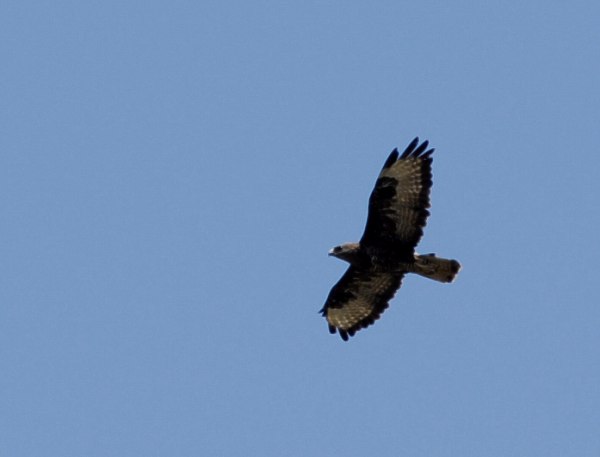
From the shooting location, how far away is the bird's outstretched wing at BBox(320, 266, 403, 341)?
19859 mm

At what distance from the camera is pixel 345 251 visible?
19094 mm

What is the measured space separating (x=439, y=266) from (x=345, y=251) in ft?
4.45

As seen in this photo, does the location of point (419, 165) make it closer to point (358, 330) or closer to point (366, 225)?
point (366, 225)

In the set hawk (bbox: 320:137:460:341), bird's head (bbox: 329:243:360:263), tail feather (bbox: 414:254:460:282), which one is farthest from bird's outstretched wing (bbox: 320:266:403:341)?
tail feather (bbox: 414:254:460:282)

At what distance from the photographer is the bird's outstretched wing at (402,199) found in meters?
18.3

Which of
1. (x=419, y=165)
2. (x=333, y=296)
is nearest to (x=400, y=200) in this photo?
(x=419, y=165)

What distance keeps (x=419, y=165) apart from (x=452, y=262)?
139 centimetres

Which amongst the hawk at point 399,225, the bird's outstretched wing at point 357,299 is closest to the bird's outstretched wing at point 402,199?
the hawk at point 399,225

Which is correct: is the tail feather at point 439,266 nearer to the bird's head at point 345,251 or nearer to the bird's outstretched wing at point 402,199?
the bird's outstretched wing at point 402,199

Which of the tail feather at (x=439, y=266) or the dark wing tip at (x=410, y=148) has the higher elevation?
the dark wing tip at (x=410, y=148)

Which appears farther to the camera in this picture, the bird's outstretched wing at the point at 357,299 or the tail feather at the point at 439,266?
the bird's outstretched wing at the point at 357,299

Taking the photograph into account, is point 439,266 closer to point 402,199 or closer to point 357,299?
point 402,199

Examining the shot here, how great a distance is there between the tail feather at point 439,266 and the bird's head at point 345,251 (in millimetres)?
923

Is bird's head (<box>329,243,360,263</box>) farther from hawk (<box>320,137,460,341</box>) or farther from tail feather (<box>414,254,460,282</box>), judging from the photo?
tail feather (<box>414,254,460,282</box>)
